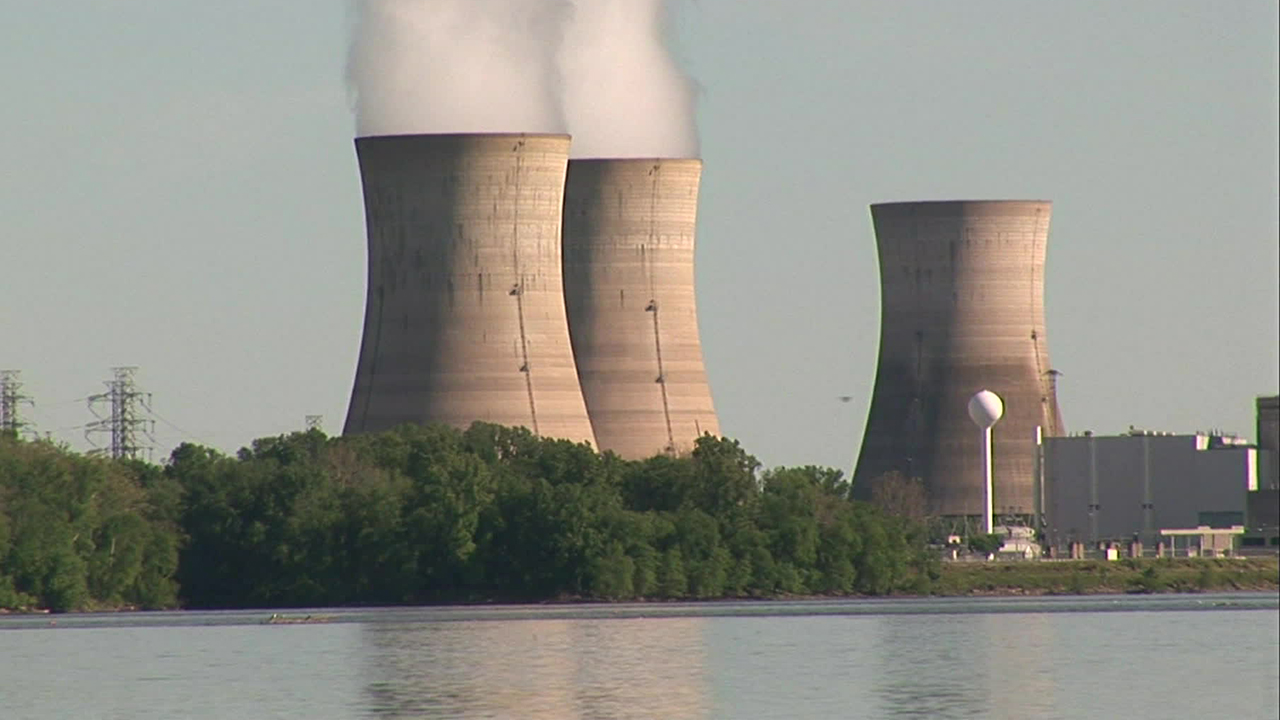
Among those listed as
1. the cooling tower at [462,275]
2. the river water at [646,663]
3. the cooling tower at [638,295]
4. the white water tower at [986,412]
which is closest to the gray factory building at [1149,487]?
the white water tower at [986,412]

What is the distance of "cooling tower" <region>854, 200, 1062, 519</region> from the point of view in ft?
219

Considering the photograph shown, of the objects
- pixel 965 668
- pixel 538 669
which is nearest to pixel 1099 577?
pixel 965 668

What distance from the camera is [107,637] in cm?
4291

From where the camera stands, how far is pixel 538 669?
34375 mm

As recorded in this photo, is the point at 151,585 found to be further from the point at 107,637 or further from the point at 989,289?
the point at 989,289

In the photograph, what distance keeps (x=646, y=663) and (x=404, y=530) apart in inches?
709

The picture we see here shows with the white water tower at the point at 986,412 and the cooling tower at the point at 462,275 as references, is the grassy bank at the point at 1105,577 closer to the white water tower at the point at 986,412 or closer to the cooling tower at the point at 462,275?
the white water tower at the point at 986,412

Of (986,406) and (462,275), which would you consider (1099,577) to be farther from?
(462,275)

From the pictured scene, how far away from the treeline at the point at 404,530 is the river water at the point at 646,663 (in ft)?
5.50

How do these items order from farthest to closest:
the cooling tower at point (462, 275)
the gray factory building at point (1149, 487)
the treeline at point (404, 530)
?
1. the gray factory building at point (1149, 487)
2. the cooling tower at point (462, 275)
3. the treeline at point (404, 530)

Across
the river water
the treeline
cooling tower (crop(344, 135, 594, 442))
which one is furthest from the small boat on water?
cooling tower (crop(344, 135, 594, 442))

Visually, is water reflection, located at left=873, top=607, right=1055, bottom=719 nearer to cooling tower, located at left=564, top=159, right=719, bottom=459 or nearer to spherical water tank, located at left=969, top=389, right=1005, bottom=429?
cooling tower, located at left=564, top=159, right=719, bottom=459

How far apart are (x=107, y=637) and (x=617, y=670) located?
36.4 ft

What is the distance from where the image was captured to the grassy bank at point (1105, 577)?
204 ft
